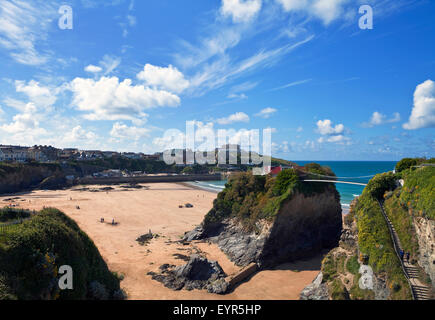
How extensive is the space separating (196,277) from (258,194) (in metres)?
12.2

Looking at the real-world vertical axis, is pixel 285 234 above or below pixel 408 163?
below

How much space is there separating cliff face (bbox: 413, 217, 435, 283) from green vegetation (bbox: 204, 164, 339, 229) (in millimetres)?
10999


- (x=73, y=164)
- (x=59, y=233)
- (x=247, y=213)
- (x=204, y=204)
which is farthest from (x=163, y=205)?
(x=73, y=164)

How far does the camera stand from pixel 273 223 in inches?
914

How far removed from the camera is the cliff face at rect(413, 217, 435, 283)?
13.2 m

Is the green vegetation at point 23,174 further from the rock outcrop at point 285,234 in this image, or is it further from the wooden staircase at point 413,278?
the wooden staircase at point 413,278

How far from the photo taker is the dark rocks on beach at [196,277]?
18.2m

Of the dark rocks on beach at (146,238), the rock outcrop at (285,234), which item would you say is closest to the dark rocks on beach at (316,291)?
the rock outcrop at (285,234)

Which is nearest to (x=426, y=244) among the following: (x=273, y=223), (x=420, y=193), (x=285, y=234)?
(x=420, y=193)

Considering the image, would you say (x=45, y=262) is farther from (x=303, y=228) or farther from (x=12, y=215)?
(x=303, y=228)

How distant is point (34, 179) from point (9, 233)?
71.6m

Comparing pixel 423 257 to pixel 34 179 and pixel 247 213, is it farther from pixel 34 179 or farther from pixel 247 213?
pixel 34 179

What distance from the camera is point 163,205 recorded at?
159ft

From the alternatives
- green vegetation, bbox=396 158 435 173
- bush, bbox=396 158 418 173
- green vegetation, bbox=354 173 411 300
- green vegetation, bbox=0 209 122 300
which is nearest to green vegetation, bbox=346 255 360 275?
green vegetation, bbox=354 173 411 300
